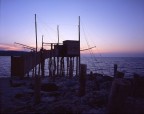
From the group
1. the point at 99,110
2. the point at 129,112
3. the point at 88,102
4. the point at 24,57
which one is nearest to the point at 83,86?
the point at 88,102

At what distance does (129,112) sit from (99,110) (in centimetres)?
149

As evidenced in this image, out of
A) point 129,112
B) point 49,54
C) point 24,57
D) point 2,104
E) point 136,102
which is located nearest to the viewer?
point 129,112

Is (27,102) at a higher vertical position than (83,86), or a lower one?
lower

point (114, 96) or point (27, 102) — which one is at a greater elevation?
point (114, 96)

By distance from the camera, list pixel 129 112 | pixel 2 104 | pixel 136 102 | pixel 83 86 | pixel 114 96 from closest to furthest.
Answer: pixel 114 96
pixel 129 112
pixel 136 102
pixel 2 104
pixel 83 86

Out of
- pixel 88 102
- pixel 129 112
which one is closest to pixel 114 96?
pixel 129 112

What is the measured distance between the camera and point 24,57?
80.4ft

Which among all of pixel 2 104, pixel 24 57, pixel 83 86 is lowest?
pixel 2 104

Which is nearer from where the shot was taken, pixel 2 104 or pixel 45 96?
pixel 2 104

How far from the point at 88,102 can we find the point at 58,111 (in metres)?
2.06

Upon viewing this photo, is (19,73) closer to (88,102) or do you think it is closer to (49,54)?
(49,54)

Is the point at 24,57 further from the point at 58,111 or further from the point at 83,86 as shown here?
the point at 58,111

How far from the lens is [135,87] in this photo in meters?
14.4

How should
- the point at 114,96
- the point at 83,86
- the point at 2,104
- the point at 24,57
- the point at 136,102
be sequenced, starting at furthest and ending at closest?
the point at 24,57 < the point at 83,86 < the point at 2,104 < the point at 136,102 < the point at 114,96
